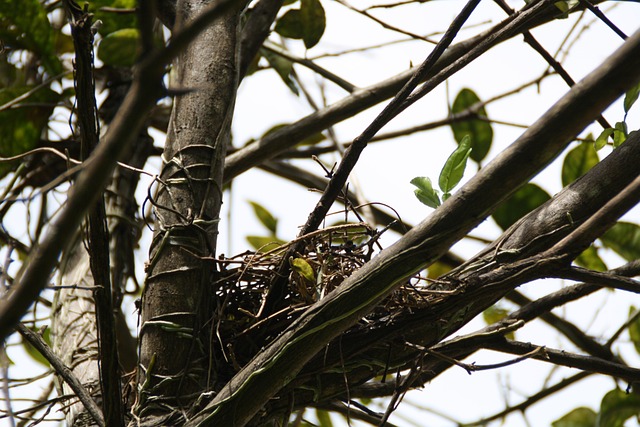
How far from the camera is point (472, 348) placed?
902mm

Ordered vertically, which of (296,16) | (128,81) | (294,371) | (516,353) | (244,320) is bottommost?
(516,353)

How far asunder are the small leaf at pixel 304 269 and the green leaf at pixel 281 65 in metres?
0.79

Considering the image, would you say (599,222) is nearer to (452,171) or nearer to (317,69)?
(452,171)

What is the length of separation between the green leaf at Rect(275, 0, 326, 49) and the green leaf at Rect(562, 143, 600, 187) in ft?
1.91

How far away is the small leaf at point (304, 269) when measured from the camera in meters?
0.88

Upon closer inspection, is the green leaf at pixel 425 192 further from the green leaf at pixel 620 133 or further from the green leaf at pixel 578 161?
the green leaf at pixel 578 161

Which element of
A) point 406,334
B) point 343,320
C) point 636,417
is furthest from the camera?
point 636,417

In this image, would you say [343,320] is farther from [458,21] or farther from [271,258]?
[458,21]

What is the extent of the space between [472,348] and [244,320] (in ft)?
Answer: 1.01

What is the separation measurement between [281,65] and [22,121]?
1.92 feet

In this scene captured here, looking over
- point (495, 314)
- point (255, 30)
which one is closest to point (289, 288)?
point (255, 30)

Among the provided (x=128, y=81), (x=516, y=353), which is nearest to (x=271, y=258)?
(x=516, y=353)

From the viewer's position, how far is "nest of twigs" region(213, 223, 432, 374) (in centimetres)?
88

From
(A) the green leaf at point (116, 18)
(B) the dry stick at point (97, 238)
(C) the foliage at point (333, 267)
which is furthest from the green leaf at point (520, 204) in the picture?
(A) the green leaf at point (116, 18)
